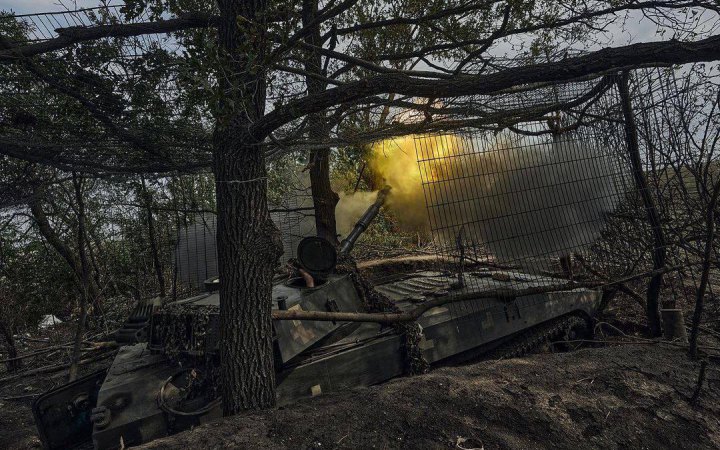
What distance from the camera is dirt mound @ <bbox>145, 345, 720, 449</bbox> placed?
3.69 m

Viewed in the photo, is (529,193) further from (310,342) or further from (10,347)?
(10,347)

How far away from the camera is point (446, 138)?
20.9ft

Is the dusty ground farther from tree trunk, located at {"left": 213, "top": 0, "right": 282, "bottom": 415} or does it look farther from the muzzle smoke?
the muzzle smoke

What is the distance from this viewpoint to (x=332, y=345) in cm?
541

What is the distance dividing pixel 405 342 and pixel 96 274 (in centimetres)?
1048

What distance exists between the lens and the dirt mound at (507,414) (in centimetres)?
369

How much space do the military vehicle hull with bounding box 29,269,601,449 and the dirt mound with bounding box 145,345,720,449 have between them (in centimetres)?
55

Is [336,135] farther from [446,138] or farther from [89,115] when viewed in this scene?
[89,115]

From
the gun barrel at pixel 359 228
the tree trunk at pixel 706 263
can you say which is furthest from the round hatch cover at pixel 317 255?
the tree trunk at pixel 706 263

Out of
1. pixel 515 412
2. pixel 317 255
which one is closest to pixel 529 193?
pixel 317 255

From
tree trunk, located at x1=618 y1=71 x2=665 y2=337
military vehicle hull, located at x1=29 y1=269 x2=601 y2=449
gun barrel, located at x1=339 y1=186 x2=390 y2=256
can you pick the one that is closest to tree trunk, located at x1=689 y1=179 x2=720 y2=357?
tree trunk, located at x1=618 y1=71 x2=665 y2=337

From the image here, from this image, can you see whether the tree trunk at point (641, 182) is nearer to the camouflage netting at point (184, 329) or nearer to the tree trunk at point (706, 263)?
the tree trunk at point (706, 263)

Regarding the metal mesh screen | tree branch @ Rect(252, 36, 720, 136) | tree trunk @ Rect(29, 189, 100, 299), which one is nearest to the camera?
tree branch @ Rect(252, 36, 720, 136)

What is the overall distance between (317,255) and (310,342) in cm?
143
